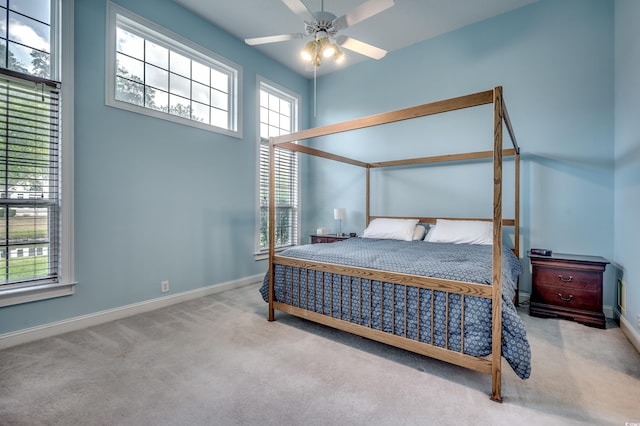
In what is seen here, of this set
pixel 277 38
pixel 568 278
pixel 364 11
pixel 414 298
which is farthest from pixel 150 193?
pixel 568 278

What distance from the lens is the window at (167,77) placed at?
2.84 metres

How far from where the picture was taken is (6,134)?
2211 millimetres

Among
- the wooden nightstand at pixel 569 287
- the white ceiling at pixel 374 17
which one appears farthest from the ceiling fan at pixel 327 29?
the wooden nightstand at pixel 569 287

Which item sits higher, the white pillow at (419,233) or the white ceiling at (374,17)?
the white ceiling at (374,17)

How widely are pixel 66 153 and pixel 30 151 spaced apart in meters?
0.22

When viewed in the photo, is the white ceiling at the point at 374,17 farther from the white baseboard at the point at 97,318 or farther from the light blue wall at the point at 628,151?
the white baseboard at the point at 97,318

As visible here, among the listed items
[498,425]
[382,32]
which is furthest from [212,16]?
[498,425]

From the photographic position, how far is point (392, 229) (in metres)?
3.75

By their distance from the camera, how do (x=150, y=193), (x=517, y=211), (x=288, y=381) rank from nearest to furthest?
(x=288, y=381), (x=150, y=193), (x=517, y=211)

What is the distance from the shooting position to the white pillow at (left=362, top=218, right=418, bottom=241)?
3654 mm

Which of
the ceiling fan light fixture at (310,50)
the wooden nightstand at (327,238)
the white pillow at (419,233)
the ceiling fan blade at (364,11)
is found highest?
the ceiling fan blade at (364,11)

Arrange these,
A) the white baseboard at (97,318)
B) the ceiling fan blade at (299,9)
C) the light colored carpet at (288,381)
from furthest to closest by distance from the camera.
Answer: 1. the white baseboard at (97,318)
2. the ceiling fan blade at (299,9)
3. the light colored carpet at (288,381)

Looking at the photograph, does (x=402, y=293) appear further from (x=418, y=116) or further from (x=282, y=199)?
(x=282, y=199)

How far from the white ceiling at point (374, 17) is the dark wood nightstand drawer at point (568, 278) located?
288 cm
